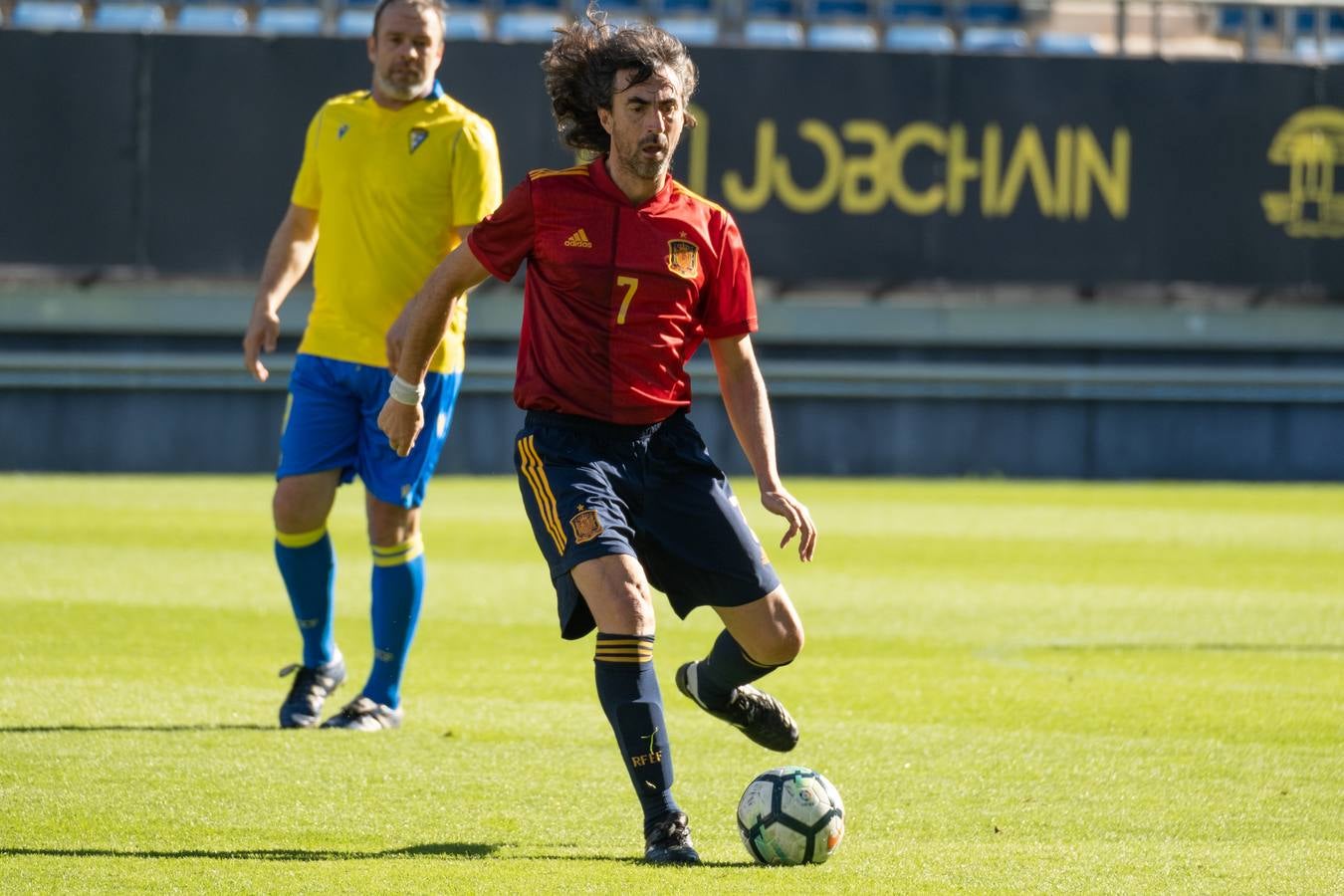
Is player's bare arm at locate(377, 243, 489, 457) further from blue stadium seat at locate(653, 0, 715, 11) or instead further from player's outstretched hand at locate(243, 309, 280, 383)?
blue stadium seat at locate(653, 0, 715, 11)

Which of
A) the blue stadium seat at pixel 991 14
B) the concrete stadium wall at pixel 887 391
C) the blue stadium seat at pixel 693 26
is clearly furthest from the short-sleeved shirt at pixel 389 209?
the blue stadium seat at pixel 991 14

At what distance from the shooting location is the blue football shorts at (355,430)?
6.68 meters

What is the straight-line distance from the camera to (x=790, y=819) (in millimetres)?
4711

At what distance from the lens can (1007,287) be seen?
2016 centimetres

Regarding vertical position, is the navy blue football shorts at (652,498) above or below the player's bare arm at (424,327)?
below

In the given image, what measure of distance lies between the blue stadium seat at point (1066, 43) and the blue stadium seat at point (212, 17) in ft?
26.7

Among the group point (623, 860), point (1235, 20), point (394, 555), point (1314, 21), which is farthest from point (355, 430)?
point (1314, 21)

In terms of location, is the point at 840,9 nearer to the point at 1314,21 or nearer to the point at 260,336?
the point at 1314,21

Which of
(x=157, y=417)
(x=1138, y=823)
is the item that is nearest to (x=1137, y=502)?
(x=157, y=417)

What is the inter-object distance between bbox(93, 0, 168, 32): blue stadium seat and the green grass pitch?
8.32 metres

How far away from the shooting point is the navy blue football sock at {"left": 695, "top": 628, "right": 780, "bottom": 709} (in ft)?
17.7

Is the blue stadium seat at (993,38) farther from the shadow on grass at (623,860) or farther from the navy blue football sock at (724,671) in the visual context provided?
the shadow on grass at (623,860)

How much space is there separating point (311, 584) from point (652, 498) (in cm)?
211

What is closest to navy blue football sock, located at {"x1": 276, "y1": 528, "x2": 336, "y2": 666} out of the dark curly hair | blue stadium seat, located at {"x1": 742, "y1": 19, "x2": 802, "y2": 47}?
the dark curly hair
